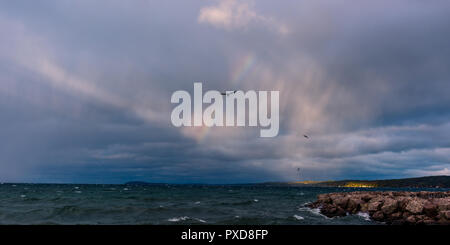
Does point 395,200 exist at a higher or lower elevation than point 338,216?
higher

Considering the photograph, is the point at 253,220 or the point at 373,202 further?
the point at 373,202

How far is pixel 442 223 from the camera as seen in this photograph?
21.9 metres
